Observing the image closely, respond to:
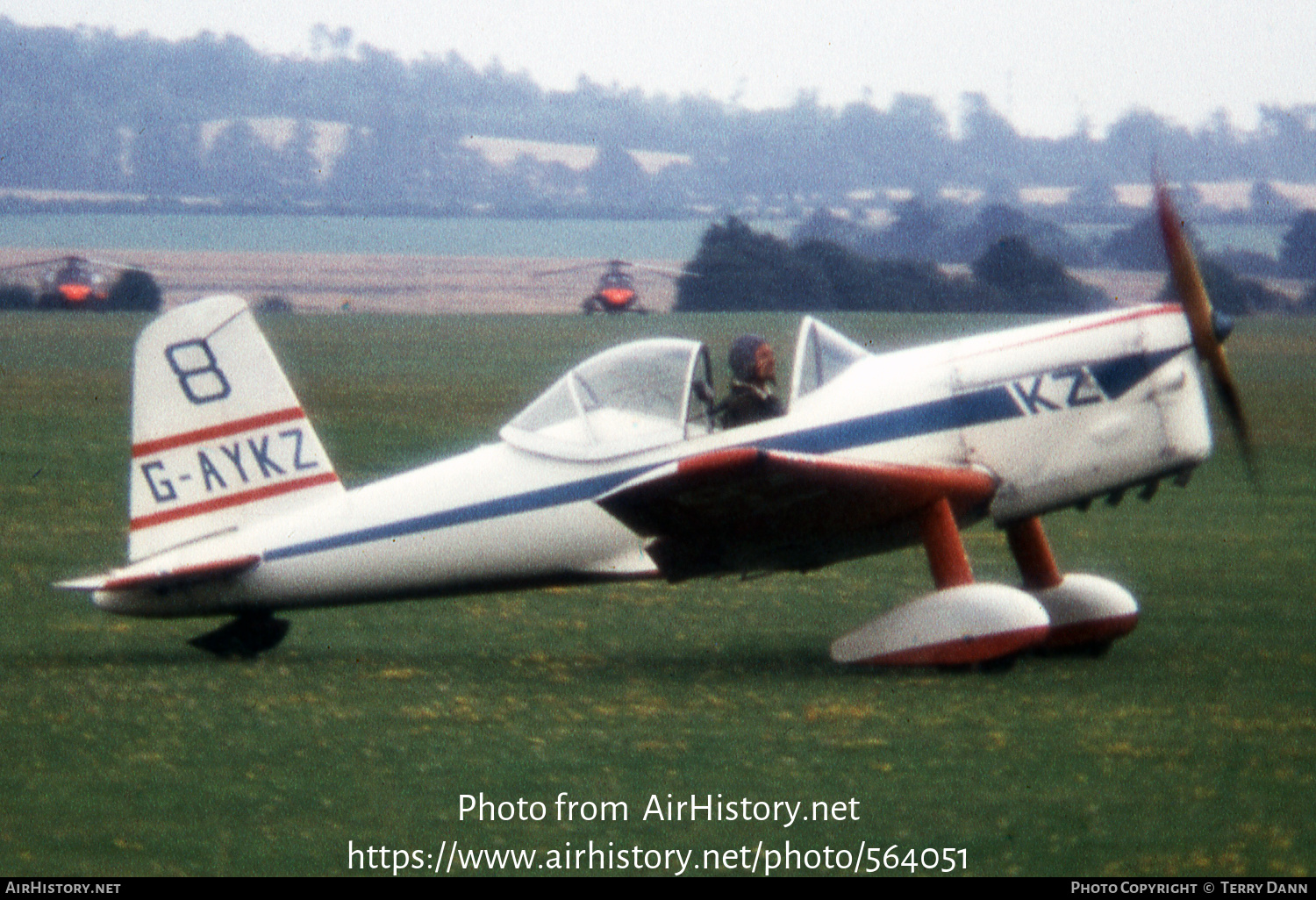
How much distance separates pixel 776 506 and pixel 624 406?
1.05 metres

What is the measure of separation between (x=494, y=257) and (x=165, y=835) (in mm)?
65342

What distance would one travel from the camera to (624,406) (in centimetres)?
1014

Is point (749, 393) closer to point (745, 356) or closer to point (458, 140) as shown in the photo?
point (745, 356)

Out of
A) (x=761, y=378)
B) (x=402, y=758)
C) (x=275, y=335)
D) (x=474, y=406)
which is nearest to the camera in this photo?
(x=402, y=758)

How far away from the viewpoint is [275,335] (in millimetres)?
52938

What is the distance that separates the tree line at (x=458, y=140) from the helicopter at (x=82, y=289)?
22.3 m

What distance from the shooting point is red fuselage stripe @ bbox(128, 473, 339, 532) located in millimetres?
10117

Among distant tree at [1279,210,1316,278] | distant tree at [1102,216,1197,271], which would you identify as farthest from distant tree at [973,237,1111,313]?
distant tree at [1279,210,1316,278]

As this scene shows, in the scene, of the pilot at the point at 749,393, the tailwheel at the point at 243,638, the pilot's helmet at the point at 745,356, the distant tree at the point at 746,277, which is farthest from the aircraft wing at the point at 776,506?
the distant tree at the point at 746,277

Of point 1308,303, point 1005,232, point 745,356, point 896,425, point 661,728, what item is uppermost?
point 745,356

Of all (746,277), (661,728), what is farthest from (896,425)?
(746,277)

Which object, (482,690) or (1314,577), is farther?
(1314,577)

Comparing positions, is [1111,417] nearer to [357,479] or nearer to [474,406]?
[357,479]
